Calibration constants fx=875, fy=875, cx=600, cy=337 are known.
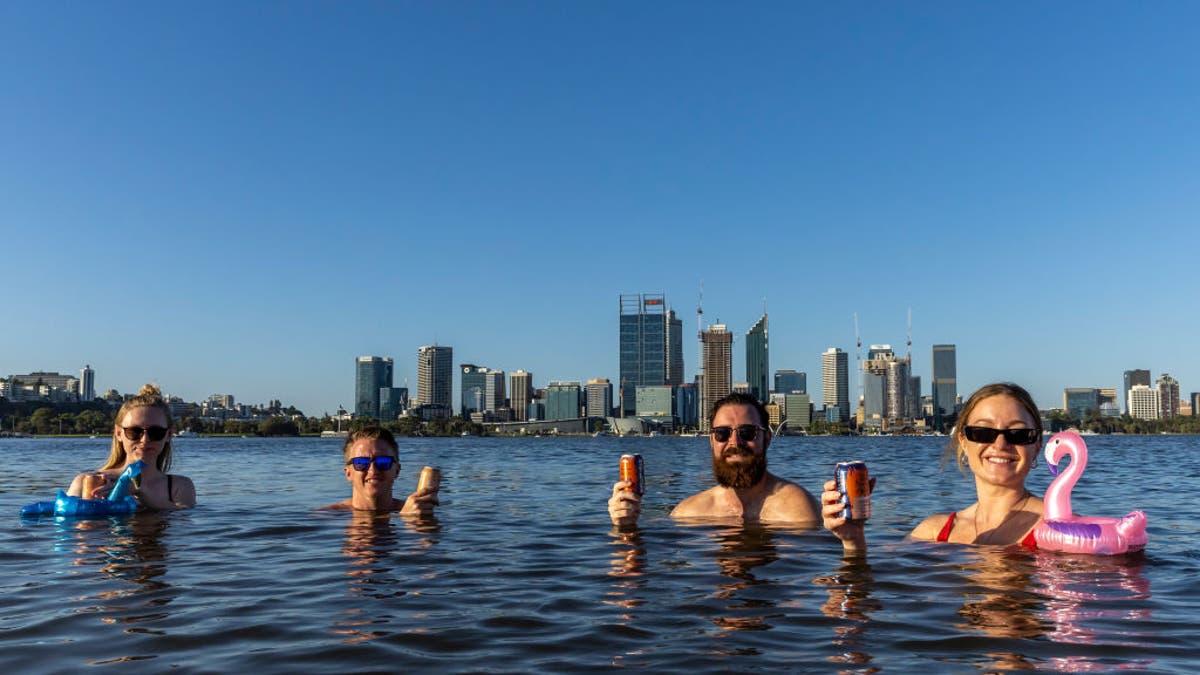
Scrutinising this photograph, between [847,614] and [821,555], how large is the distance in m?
2.54

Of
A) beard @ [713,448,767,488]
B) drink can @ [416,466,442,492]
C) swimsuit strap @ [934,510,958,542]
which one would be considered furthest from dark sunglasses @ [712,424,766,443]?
drink can @ [416,466,442,492]

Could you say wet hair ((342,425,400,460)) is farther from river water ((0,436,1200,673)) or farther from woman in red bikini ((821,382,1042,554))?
woman in red bikini ((821,382,1042,554))

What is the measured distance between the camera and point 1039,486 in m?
23.5

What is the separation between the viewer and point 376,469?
35.3ft

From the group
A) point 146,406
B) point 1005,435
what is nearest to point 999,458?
point 1005,435

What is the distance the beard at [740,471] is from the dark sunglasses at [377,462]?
13.0 feet

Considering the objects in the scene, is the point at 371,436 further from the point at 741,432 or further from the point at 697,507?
the point at 741,432

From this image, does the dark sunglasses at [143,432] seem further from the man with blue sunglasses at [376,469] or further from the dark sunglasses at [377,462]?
the dark sunglasses at [377,462]

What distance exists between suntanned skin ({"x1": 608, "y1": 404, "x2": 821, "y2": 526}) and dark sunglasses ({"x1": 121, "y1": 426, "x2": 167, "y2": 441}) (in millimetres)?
5530

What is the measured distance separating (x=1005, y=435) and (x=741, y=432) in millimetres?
2776

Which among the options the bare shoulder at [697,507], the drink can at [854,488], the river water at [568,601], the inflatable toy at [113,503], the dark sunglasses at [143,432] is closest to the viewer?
the river water at [568,601]

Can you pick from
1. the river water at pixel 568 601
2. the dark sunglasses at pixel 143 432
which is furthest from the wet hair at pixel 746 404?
the dark sunglasses at pixel 143 432

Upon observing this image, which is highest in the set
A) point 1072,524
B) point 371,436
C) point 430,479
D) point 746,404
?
point 746,404

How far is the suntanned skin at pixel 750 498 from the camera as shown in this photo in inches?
360
